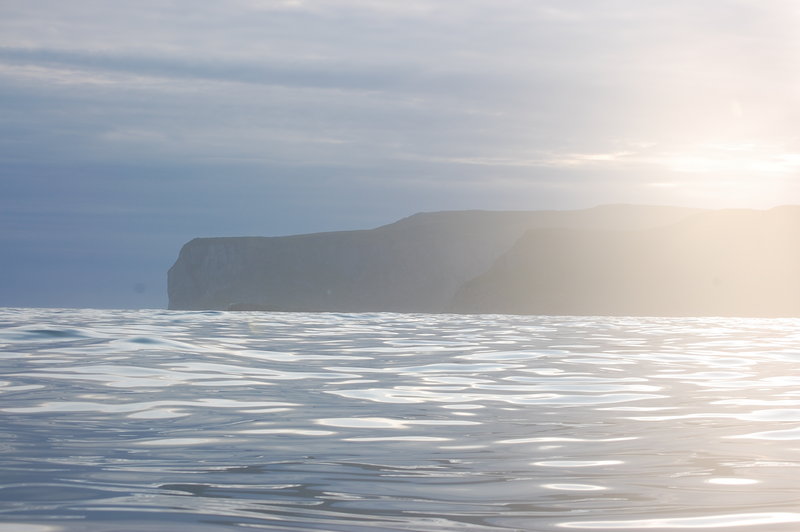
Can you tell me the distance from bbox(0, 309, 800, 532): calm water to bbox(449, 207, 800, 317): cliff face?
129534 millimetres

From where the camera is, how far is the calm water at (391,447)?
4926mm

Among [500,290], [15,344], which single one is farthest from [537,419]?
[500,290]

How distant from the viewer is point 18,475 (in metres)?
5.69

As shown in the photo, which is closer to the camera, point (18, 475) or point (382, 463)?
point (18, 475)

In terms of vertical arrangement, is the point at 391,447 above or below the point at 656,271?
above

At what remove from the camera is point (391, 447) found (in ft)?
23.5

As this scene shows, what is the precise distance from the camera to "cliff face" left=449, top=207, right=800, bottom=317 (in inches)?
5520

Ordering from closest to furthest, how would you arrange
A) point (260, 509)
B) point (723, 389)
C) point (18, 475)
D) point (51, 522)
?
point (51, 522), point (260, 509), point (18, 475), point (723, 389)

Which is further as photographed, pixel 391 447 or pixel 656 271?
pixel 656 271

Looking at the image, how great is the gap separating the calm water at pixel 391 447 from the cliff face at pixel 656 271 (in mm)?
129534

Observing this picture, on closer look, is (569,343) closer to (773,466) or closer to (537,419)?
(537,419)

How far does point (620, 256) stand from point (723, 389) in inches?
5704

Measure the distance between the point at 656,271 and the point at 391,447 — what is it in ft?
485

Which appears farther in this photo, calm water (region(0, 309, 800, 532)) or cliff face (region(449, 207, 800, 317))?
cliff face (region(449, 207, 800, 317))
